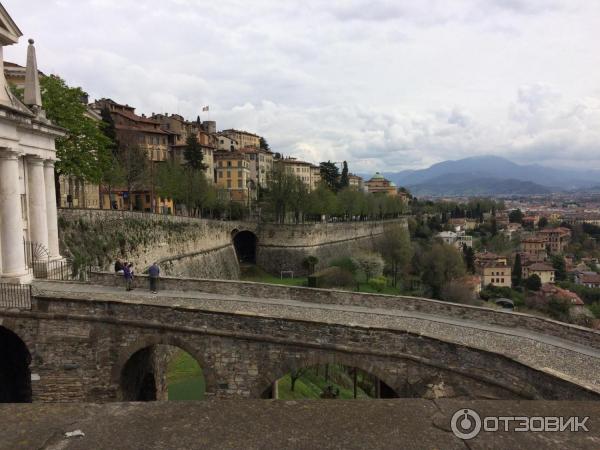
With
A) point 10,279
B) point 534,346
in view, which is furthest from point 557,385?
point 10,279

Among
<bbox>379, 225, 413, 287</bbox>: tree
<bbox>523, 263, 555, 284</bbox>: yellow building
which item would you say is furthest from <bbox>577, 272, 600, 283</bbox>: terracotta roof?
<bbox>379, 225, 413, 287</bbox>: tree

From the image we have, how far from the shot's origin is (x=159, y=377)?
695 inches

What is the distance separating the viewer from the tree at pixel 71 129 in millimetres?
28047

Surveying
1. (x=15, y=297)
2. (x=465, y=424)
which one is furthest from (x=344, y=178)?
(x=465, y=424)

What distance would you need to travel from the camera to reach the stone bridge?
11.9m

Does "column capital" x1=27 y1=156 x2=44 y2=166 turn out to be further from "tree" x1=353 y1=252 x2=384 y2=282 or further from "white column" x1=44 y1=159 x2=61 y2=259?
"tree" x1=353 y1=252 x2=384 y2=282

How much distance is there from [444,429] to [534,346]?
1274cm

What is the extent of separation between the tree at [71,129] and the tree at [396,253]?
49.2 meters

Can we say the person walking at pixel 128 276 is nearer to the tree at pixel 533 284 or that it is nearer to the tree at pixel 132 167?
the tree at pixel 132 167

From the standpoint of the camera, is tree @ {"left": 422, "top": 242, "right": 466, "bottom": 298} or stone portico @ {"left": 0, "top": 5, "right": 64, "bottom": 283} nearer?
stone portico @ {"left": 0, "top": 5, "right": 64, "bottom": 283}

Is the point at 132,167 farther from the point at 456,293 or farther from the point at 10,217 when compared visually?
the point at 456,293

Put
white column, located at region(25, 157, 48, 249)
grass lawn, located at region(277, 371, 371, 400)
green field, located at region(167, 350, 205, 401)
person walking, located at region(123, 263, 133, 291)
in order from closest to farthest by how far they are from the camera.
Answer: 1. green field, located at region(167, 350, 205, 401)
2. person walking, located at region(123, 263, 133, 291)
3. white column, located at region(25, 157, 48, 249)
4. grass lawn, located at region(277, 371, 371, 400)

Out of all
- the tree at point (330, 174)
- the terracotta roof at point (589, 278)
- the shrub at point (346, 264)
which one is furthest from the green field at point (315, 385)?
the terracotta roof at point (589, 278)

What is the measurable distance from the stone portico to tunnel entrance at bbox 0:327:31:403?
2.37 m
